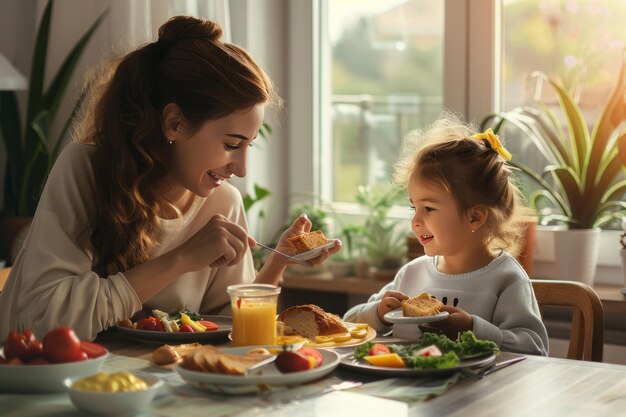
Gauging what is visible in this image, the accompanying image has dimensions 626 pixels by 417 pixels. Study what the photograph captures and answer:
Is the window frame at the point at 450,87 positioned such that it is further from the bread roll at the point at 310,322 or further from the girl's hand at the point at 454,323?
the bread roll at the point at 310,322

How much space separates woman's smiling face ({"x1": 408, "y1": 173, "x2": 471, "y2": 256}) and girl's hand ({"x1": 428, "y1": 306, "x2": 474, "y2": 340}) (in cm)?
36

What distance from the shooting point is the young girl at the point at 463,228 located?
79.0 inches

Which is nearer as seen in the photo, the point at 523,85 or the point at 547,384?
the point at 547,384

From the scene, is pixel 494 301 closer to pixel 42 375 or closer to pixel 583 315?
pixel 583 315

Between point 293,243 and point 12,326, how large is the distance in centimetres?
61

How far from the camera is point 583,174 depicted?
2781 millimetres

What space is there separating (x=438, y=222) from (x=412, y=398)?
31.9 inches

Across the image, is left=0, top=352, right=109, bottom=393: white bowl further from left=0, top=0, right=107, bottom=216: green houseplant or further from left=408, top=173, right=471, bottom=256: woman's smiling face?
left=0, top=0, right=107, bottom=216: green houseplant

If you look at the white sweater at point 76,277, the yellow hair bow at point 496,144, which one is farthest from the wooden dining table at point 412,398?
the yellow hair bow at point 496,144

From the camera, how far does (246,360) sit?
1.40 metres

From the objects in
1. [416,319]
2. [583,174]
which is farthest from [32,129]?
[416,319]

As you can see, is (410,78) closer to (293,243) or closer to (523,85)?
(523,85)

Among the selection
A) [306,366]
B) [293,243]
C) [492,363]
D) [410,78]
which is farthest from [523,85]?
[306,366]

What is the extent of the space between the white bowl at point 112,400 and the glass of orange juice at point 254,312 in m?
0.36
